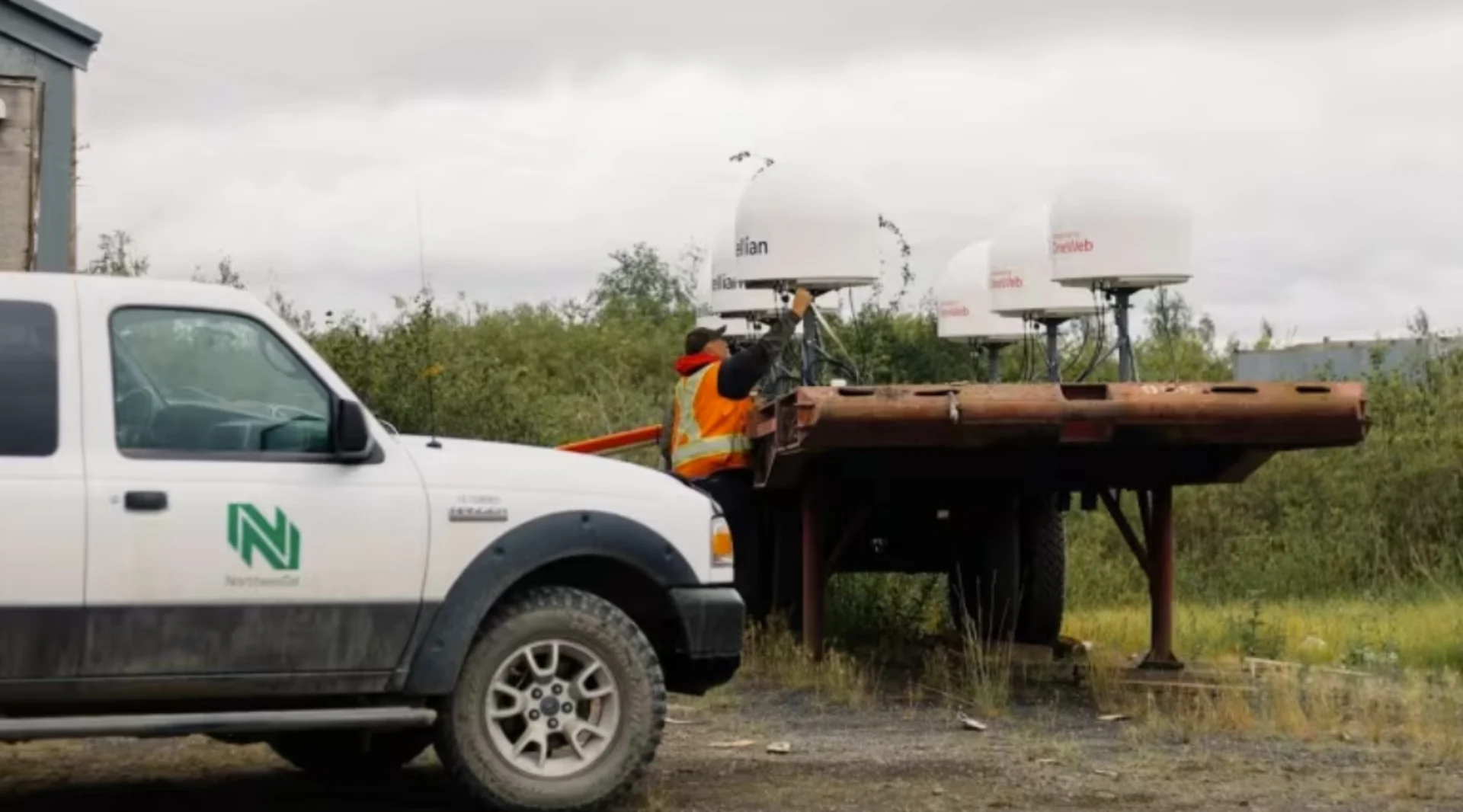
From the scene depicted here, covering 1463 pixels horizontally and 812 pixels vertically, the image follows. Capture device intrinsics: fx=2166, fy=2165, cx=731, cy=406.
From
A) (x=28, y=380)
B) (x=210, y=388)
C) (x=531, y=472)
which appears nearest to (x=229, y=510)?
(x=210, y=388)

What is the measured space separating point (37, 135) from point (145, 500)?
270 inches

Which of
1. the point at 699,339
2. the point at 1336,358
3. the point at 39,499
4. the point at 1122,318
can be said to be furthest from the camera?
the point at 1336,358

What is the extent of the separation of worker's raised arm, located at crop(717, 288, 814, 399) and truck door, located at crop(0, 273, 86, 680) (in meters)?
4.85

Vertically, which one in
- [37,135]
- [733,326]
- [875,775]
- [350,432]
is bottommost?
[875,775]

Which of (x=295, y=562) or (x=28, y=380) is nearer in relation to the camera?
(x=28, y=380)

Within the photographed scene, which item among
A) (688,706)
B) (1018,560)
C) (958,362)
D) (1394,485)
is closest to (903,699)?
(688,706)

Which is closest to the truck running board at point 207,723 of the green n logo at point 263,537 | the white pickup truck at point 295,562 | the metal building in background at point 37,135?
the white pickup truck at point 295,562

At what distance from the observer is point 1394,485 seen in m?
22.2

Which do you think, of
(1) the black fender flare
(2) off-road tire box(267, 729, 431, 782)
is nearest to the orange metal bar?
(2) off-road tire box(267, 729, 431, 782)

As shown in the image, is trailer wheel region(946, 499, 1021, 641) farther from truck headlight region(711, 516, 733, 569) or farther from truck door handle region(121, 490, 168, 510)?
truck door handle region(121, 490, 168, 510)

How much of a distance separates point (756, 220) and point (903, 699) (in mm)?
2990

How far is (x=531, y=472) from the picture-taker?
795 cm

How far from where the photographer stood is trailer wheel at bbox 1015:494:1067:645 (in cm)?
1375

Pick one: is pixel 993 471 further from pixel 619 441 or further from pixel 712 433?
pixel 619 441
